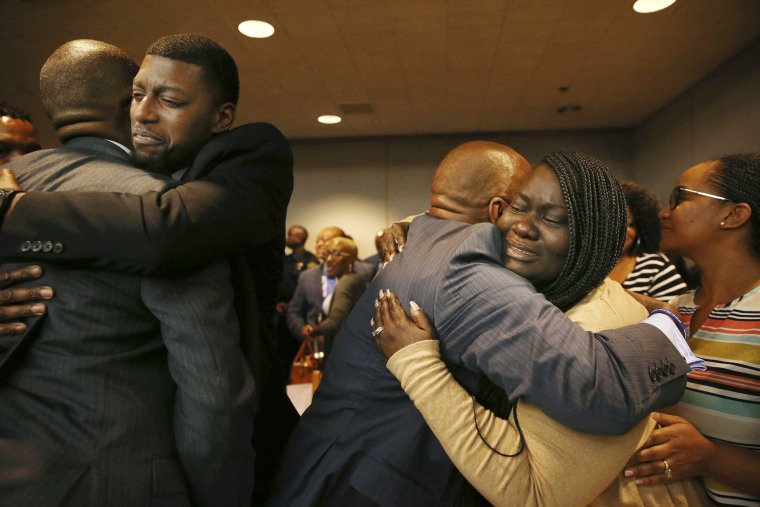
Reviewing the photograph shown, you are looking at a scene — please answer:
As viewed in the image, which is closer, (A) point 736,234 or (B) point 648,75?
(A) point 736,234

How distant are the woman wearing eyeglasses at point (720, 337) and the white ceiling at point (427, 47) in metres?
A: 3.01

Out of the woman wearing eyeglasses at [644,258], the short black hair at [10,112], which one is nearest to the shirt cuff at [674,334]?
the woman wearing eyeglasses at [644,258]

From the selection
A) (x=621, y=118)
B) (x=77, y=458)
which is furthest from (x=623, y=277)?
(x=621, y=118)

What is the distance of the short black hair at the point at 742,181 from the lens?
161 cm

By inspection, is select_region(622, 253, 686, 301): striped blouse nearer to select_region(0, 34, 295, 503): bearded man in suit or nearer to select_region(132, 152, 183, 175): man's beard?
select_region(0, 34, 295, 503): bearded man in suit

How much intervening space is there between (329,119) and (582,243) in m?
6.46

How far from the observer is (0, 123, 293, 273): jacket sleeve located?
35.6 inches

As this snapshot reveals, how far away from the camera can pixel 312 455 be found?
4.13 ft

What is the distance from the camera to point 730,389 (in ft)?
4.55

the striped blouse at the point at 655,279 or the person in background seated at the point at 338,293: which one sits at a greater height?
the striped blouse at the point at 655,279

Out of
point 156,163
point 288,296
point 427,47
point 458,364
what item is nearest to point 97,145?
point 156,163

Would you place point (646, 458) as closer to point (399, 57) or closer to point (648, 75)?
point (399, 57)

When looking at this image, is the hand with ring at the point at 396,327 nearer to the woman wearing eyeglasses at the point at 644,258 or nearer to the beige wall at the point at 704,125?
the woman wearing eyeglasses at the point at 644,258

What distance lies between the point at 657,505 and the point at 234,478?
0.98 meters
